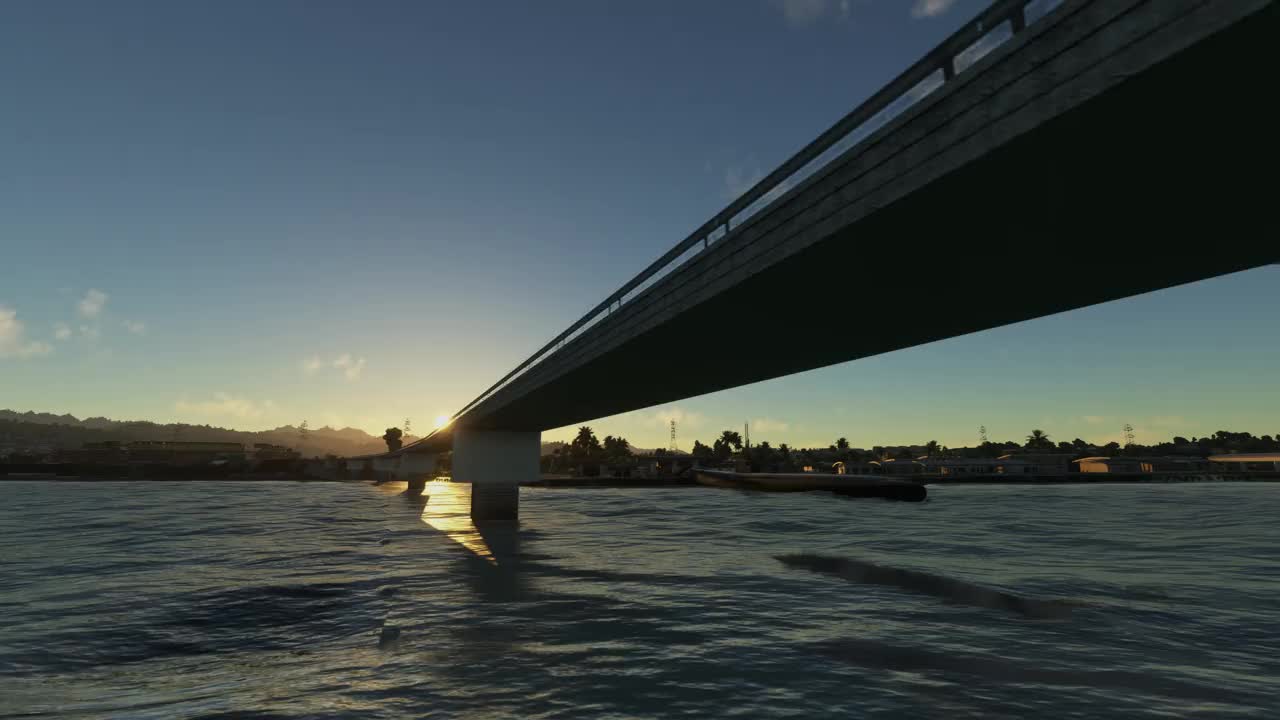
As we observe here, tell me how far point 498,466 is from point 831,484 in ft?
267

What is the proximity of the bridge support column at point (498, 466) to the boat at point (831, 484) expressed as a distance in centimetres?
7105

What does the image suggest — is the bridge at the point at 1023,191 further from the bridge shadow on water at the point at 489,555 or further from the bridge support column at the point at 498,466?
the bridge support column at the point at 498,466

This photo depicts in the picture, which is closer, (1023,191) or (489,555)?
(1023,191)

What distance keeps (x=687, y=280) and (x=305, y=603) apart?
16892 millimetres

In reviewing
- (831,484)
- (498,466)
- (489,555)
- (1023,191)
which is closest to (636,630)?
(1023,191)

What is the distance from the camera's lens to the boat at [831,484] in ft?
343

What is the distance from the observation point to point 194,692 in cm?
1229

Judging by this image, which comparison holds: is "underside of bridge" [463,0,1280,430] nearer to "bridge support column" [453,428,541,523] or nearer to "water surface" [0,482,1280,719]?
"water surface" [0,482,1280,719]

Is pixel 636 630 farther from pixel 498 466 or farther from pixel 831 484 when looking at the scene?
pixel 831 484

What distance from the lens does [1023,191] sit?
10.5m

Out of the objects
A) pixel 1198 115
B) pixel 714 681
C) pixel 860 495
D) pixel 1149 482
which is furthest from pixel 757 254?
pixel 1149 482

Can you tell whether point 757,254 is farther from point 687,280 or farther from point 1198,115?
point 1198,115

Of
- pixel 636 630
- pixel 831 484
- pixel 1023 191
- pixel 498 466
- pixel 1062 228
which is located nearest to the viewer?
pixel 1023 191

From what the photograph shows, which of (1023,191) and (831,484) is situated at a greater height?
(1023,191)
